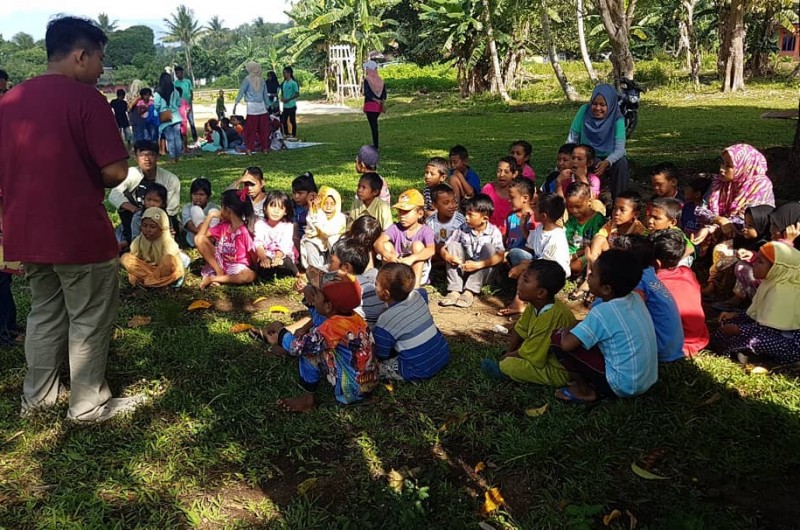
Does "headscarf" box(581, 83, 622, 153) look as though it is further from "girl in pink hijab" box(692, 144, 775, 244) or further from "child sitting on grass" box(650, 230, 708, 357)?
"child sitting on grass" box(650, 230, 708, 357)

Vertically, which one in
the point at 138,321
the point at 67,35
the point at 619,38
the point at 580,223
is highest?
the point at 619,38

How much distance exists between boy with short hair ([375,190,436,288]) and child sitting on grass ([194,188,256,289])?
1.33 m

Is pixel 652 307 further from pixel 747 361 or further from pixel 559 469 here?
pixel 559 469

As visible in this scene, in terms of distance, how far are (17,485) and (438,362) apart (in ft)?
7.65

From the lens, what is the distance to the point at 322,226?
218 inches

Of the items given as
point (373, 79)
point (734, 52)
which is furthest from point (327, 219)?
point (734, 52)

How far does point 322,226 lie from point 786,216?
144 inches

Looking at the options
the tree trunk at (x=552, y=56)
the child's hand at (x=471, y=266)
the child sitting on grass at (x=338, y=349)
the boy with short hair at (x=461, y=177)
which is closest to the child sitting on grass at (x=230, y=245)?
the child's hand at (x=471, y=266)

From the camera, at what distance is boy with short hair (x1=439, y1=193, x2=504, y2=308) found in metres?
Result: 5.16

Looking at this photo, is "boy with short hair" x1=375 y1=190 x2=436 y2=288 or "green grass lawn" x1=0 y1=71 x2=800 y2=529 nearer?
"green grass lawn" x1=0 y1=71 x2=800 y2=529

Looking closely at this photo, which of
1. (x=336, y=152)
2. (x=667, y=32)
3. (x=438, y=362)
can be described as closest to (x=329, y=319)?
(x=438, y=362)

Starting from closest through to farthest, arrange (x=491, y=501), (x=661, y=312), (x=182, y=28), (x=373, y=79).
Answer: (x=491, y=501), (x=661, y=312), (x=373, y=79), (x=182, y=28)

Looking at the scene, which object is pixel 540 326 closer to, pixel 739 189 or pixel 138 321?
pixel 739 189

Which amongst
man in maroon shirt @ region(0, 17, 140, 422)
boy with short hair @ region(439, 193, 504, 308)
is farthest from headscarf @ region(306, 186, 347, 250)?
man in maroon shirt @ region(0, 17, 140, 422)
